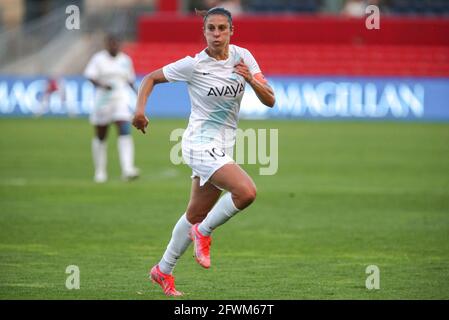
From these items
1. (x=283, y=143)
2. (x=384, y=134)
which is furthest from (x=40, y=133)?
(x=384, y=134)

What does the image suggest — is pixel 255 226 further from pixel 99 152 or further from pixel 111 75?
pixel 111 75

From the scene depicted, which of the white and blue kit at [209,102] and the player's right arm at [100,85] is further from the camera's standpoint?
the player's right arm at [100,85]

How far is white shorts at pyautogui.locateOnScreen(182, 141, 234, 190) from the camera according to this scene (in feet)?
30.0

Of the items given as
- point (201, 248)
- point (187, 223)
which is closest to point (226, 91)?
point (187, 223)

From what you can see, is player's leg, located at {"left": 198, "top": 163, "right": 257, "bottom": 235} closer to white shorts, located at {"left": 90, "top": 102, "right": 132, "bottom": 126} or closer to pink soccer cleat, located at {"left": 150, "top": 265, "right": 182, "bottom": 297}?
pink soccer cleat, located at {"left": 150, "top": 265, "right": 182, "bottom": 297}

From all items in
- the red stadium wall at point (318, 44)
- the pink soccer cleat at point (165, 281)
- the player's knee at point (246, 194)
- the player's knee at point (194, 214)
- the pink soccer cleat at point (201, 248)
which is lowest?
the pink soccer cleat at point (165, 281)

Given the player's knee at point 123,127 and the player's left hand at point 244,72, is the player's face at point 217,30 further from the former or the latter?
the player's knee at point 123,127

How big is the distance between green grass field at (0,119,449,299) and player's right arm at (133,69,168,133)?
1564 mm

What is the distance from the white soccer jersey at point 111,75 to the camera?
773 inches

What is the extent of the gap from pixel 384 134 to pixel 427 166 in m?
6.95

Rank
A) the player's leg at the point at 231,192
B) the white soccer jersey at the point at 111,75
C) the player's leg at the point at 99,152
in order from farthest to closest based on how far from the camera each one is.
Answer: the white soccer jersey at the point at 111,75 < the player's leg at the point at 99,152 < the player's leg at the point at 231,192

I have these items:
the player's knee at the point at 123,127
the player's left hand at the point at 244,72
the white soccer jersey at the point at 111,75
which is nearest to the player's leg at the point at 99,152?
the player's knee at the point at 123,127

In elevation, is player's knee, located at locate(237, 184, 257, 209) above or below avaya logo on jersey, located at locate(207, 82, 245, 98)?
below

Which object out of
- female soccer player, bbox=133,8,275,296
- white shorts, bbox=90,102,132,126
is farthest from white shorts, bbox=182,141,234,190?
white shorts, bbox=90,102,132,126
